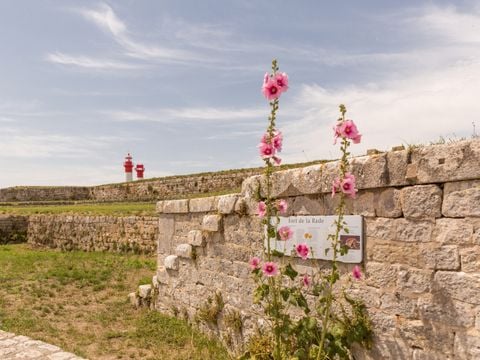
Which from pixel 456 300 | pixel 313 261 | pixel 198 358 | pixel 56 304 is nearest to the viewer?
pixel 456 300

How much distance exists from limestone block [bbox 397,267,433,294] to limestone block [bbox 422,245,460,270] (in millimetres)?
91

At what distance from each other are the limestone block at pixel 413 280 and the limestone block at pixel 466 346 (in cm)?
41

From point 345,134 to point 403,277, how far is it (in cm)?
131

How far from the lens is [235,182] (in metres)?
19.2

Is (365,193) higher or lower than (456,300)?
higher

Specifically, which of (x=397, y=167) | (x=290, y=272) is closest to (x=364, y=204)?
(x=397, y=167)

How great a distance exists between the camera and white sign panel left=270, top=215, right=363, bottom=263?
405 centimetres

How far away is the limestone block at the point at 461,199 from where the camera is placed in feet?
10.4

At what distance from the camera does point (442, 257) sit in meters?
3.38

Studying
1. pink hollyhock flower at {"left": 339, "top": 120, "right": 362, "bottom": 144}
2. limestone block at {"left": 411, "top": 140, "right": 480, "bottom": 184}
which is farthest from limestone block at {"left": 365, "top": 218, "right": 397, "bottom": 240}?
pink hollyhock flower at {"left": 339, "top": 120, "right": 362, "bottom": 144}

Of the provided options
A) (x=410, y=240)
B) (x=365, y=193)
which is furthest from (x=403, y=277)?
(x=365, y=193)

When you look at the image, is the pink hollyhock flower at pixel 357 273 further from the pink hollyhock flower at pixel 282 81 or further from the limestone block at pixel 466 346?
the pink hollyhock flower at pixel 282 81

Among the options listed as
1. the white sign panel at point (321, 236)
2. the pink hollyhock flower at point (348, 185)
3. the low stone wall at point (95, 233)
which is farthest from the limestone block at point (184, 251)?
the low stone wall at point (95, 233)

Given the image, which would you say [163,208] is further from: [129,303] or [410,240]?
[410,240]
